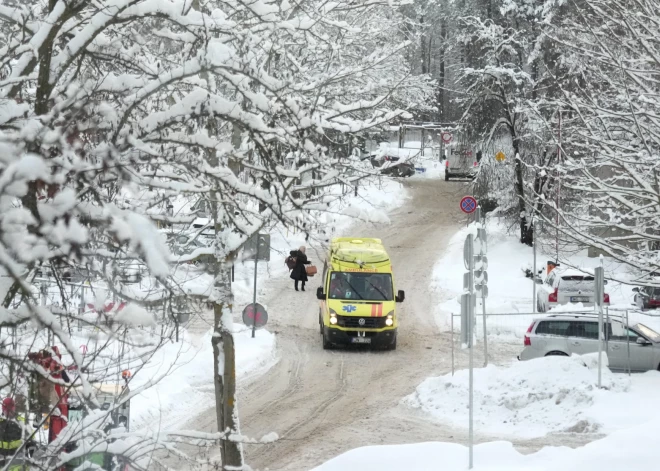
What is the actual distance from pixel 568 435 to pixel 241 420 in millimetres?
5843

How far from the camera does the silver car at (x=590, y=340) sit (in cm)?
2123

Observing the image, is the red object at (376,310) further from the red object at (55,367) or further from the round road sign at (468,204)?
the red object at (55,367)

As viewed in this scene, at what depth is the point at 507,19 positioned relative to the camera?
38.9m

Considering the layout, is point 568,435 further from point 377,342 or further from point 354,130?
point 354,130

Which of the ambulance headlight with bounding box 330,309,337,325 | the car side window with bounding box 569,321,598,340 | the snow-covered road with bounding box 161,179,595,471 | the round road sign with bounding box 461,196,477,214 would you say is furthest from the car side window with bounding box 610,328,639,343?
the ambulance headlight with bounding box 330,309,337,325

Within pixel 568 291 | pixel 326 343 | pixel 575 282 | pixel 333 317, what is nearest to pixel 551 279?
pixel 575 282

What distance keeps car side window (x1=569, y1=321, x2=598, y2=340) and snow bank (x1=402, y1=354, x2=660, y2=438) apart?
1.68m

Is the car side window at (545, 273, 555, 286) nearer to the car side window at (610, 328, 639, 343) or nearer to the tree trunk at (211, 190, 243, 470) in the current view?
the car side window at (610, 328, 639, 343)

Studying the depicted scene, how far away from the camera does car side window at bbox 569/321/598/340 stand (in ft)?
71.4

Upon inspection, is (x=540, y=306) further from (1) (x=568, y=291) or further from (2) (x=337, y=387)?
(2) (x=337, y=387)

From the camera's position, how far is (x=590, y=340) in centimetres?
2164

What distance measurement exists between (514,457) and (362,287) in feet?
38.4

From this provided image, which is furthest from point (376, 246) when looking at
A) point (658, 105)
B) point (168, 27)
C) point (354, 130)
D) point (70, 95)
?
point (70, 95)

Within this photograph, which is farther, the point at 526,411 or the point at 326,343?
the point at 326,343
